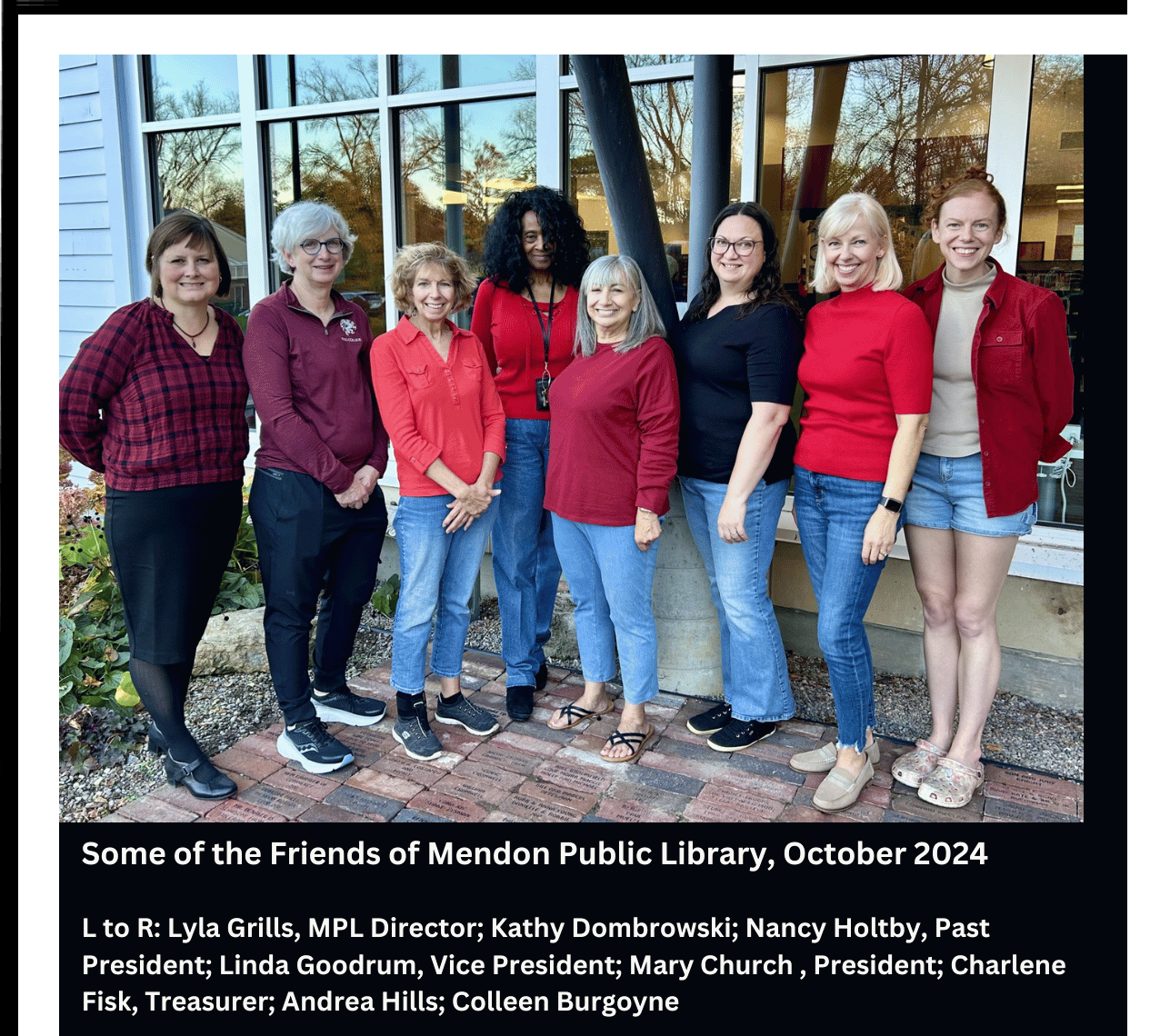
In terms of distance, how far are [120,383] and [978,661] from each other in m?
2.65

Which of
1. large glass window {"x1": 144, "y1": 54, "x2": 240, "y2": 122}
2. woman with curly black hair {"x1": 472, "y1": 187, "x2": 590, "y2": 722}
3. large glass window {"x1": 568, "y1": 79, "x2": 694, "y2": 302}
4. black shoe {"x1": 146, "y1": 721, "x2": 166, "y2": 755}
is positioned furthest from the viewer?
large glass window {"x1": 144, "y1": 54, "x2": 240, "y2": 122}

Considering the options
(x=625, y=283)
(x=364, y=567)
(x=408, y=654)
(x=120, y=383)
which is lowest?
(x=408, y=654)

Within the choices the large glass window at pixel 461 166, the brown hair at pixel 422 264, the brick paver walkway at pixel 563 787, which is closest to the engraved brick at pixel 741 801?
the brick paver walkway at pixel 563 787

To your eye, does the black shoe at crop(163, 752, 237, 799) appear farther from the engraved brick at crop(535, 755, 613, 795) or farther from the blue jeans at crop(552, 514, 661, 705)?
the blue jeans at crop(552, 514, 661, 705)

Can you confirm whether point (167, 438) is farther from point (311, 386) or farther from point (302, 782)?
point (302, 782)

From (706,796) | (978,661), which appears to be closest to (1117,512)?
(978,661)

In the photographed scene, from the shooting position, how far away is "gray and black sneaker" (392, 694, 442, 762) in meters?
3.04

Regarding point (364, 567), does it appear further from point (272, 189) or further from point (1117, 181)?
point (272, 189)

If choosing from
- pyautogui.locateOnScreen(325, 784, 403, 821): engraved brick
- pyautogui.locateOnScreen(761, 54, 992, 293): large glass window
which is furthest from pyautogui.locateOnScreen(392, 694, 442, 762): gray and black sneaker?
pyautogui.locateOnScreen(761, 54, 992, 293): large glass window

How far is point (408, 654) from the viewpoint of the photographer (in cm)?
306

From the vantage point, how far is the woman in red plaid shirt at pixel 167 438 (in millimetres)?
2547

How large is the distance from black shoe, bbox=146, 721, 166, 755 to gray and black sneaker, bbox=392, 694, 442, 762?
0.76 m

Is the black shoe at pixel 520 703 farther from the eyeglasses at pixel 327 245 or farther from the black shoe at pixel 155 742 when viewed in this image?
the eyeglasses at pixel 327 245

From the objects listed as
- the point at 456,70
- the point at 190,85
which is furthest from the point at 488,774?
the point at 190,85
